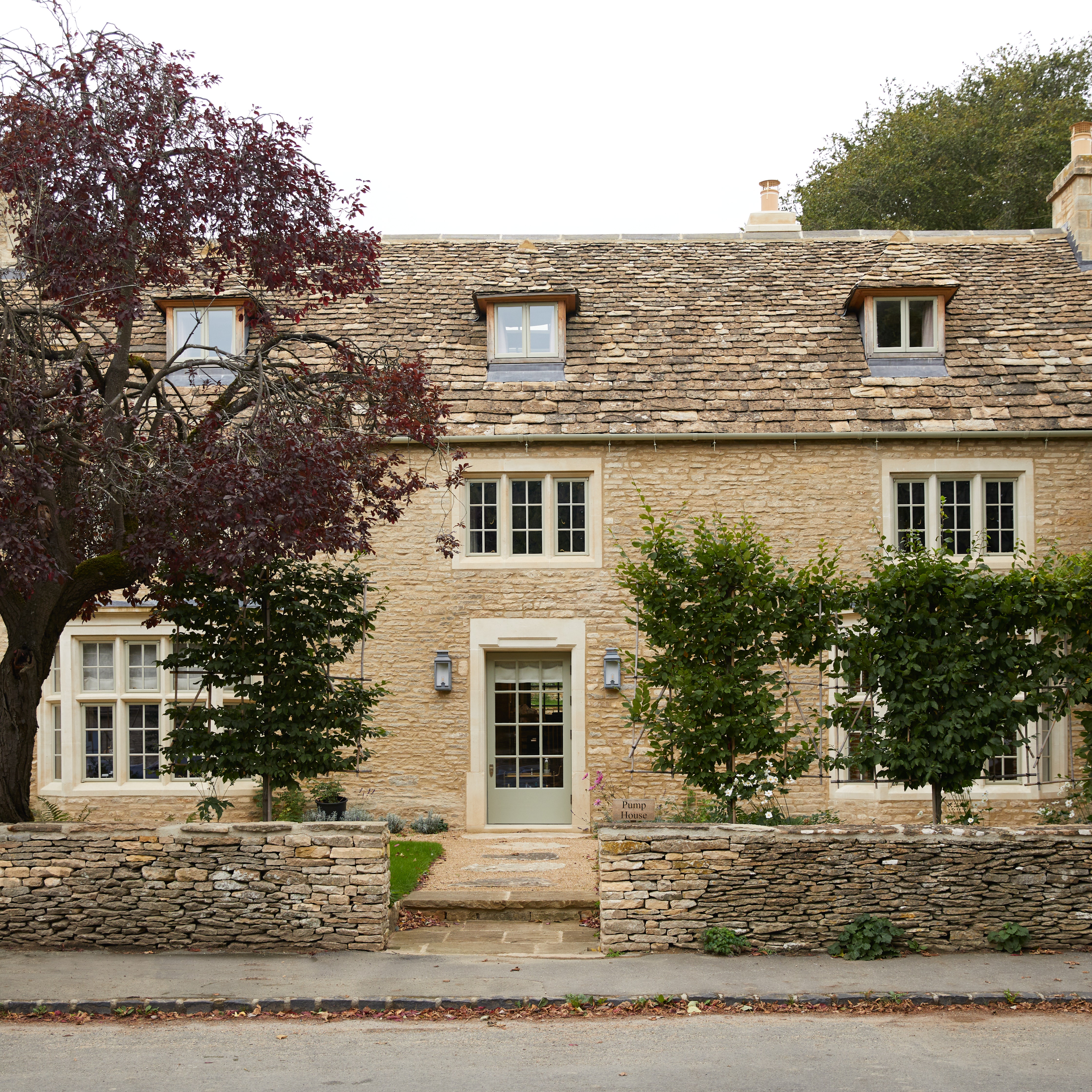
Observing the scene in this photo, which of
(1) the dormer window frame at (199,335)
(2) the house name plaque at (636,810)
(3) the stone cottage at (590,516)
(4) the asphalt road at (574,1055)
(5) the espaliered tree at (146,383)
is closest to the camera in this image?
(4) the asphalt road at (574,1055)

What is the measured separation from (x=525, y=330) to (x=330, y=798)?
21.9 feet

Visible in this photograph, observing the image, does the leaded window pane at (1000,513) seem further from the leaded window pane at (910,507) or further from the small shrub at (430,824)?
the small shrub at (430,824)

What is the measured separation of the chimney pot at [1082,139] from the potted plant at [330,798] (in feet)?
48.0

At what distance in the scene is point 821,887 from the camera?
869 cm

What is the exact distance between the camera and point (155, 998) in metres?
7.49

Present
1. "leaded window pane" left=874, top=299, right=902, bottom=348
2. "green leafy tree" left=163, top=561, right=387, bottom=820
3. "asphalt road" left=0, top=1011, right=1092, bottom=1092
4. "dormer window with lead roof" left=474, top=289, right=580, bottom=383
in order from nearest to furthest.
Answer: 1. "asphalt road" left=0, top=1011, right=1092, bottom=1092
2. "green leafy tree" left=163, top=561, right=387, bottom=820
3. "dormer window with lead roof" left=474, top=289, right=580, bottom=383
4. "leaded window pane" left=874, top=299, right=902, bottom=348

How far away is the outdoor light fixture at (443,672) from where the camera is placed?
13555mm

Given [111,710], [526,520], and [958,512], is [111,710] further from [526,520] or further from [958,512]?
[958,512]

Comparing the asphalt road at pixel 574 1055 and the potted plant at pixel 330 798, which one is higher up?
the potted plant at pixel 330 798

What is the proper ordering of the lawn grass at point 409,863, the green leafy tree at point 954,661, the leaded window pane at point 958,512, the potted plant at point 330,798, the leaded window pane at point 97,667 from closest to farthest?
the green leafy tree at point 954,661 → the lawn grass at point 409,863 → the potted plant at point 330,798 → the leaded window pane at point 958,512 → the leaded window pane at point 97,667

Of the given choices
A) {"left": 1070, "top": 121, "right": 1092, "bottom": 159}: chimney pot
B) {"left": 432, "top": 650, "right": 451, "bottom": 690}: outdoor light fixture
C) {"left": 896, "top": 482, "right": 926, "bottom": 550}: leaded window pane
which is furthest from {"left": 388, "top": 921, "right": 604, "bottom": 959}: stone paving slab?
{"left": 1070, "top": 121, "right": 1092, "bottom": 159}: chimney pot

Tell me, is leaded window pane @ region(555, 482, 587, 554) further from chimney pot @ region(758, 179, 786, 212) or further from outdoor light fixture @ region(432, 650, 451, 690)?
chimney pot @ region(758, 179, 786, 212)

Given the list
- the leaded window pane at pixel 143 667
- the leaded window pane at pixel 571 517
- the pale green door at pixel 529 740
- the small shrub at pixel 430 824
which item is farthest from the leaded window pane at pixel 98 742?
the leaded window pane at pixel 571 517

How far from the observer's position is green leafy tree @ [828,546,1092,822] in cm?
913
